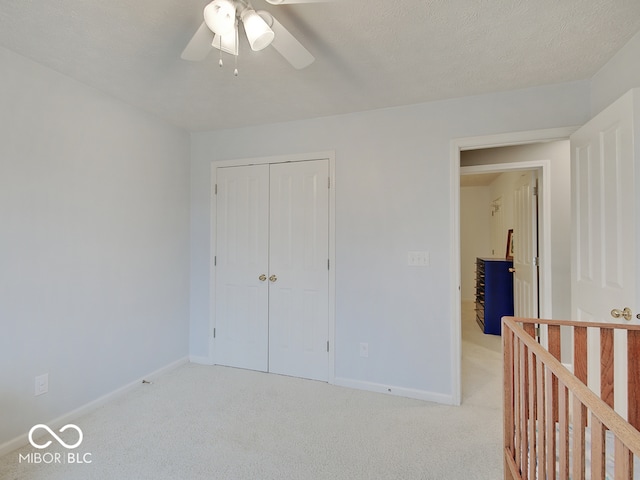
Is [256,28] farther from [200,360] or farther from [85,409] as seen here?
[200,360]

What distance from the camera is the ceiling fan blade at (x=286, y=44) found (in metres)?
1.30

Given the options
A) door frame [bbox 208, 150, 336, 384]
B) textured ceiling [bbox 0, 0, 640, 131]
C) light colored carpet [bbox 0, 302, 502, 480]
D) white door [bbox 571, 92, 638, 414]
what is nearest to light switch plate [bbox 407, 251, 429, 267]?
door frame [bbox 208, 150, 336, 384]

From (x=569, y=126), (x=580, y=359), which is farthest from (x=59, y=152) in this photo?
(x=569, y=126)

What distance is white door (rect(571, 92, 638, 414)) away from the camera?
60.6 inches

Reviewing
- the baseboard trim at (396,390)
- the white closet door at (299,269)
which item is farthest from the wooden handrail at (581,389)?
the white closet door at (299,269)

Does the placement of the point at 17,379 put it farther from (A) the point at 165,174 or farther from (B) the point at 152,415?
(A) the point at 165,174

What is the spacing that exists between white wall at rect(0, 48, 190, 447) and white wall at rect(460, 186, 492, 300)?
17.7 feet

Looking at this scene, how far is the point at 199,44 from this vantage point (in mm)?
1447

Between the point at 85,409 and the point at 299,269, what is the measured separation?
1828mm

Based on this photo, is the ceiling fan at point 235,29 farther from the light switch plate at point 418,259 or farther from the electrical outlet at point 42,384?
the electrical outlet at point 42,384

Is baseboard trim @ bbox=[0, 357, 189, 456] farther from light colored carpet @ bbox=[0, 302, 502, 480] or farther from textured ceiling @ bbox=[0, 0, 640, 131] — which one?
textured ceiling @ bbox=[0, 0, 640, 131]

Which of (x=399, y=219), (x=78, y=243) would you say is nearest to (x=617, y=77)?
(x=399, y=219)

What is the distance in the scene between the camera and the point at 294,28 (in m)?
1.61

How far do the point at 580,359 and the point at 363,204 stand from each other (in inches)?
68.1
